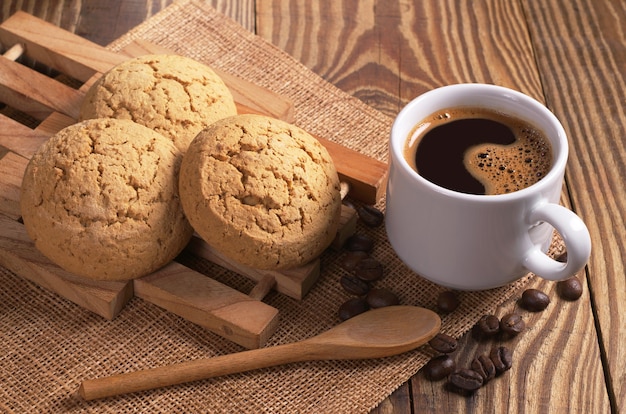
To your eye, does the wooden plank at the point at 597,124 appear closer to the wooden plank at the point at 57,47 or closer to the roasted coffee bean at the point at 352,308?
the roasted coffee bean at the point at 352,308

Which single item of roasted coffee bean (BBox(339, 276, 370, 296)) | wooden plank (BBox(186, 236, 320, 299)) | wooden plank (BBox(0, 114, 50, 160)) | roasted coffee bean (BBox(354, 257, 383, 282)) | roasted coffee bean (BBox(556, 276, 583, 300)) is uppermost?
wooden plank (BBox(0, 114, 50, 160))

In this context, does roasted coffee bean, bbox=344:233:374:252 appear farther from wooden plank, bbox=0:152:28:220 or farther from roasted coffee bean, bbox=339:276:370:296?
wooden plank, bbox=0:152:28:220

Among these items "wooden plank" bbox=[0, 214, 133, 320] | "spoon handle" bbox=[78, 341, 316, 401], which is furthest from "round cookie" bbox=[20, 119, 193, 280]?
"spoon handle" bbox=[78, 341, 316, 401]

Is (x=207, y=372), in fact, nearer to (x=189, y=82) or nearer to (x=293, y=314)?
(x=293, y=314)

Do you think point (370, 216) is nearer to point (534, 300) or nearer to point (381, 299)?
point (381, 299)

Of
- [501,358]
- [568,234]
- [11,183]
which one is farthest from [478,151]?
[11,183]

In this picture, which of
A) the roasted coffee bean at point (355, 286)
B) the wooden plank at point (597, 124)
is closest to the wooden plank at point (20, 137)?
the roasted coffee bean at point (355, 286)

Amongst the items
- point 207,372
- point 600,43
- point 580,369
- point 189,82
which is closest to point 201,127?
point 189,82
